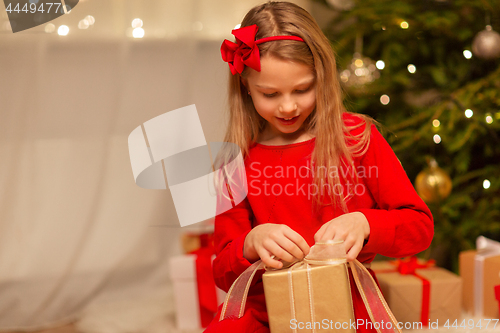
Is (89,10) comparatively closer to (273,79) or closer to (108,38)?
(108,38)

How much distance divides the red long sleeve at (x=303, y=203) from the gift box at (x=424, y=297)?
15.8 inches

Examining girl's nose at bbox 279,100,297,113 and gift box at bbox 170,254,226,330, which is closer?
girl's nose at bbox 279,100,297,113

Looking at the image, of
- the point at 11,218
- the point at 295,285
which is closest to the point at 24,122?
the point at 11,218

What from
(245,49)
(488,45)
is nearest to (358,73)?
(488,45)

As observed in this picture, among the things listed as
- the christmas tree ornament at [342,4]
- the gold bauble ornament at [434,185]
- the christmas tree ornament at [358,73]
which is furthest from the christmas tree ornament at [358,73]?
the gold bauble ornament at [434,185]

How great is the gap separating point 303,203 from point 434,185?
0.66m

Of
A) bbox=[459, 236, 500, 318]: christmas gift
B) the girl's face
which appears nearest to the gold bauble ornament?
bbox=[459, 236, 500, 318]: christmas gift

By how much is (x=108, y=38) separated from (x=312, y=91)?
0.53 m

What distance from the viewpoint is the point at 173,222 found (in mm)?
1057

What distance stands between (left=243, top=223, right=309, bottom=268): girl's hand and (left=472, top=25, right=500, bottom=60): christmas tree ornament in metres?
0.93

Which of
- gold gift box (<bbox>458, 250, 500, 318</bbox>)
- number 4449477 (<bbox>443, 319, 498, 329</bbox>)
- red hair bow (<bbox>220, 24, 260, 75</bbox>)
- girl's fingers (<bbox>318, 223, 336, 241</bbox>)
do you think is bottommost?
number 4449477 (<bbox>443, 319, 498, 329</bbox>)

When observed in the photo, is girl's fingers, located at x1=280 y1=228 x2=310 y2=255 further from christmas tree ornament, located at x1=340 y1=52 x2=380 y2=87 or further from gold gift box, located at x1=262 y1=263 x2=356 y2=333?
christmas tree ornament, located at x1=340 y1=52 x2=380 y2=87

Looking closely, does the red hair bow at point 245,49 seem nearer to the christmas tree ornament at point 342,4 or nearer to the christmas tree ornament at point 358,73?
the christmas tree ornament at point 358,73

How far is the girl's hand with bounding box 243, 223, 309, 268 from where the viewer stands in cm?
56
